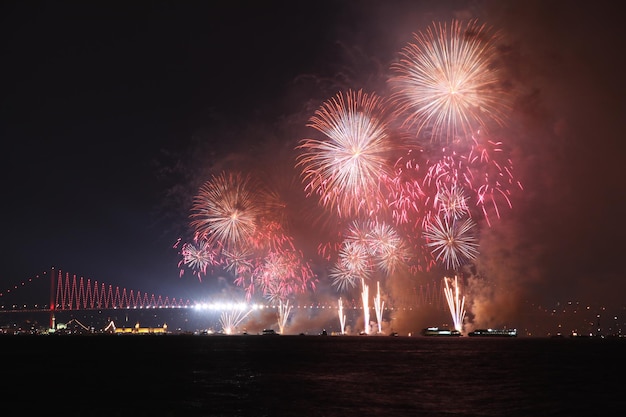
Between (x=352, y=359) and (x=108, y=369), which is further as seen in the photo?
(x=352, y=359)

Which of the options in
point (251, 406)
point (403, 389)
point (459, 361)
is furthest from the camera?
point (459, 361)

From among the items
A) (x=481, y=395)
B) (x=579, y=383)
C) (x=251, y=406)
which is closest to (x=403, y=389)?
(x=481, y=395)

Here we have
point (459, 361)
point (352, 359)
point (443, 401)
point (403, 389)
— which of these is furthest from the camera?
point (352, 359)

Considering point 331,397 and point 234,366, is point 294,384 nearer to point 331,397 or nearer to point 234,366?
point 331,397

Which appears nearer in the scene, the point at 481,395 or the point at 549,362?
the point at 481,395

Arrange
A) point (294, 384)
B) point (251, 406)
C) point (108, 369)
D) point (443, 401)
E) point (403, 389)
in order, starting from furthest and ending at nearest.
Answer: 1. point (108, 369)
2. point (294, 384)
3. point (403, 389)
4. point (443, 401)
5. point (251, 406)

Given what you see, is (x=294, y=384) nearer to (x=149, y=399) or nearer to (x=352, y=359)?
(x=149, y=399)

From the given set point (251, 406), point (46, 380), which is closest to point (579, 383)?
point (251, 406)

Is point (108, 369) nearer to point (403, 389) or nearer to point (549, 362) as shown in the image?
point (403, 389)

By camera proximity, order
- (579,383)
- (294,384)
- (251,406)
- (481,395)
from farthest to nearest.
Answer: (579,383) → (294,384) → (481,395) → (251,406)
